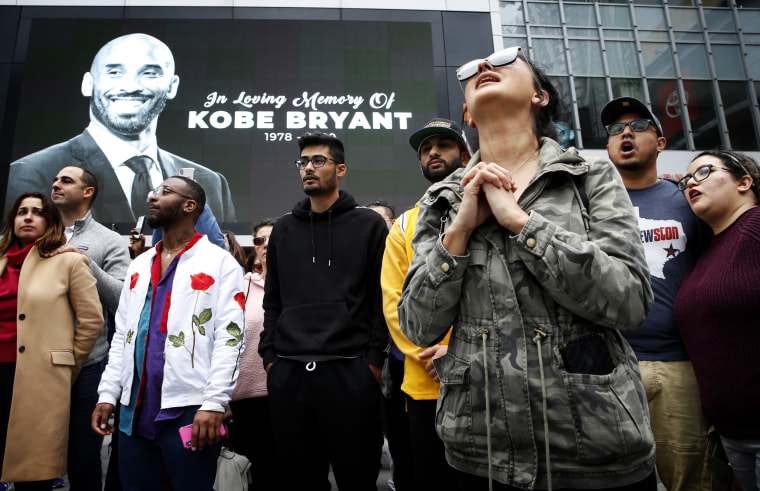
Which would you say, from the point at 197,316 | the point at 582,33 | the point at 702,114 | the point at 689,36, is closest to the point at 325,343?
the point at 197,316

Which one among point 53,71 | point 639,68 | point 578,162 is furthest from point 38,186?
point 639,68

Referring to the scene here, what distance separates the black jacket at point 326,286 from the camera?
2592 mm

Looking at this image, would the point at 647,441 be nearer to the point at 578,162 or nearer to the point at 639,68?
the point at 578,162

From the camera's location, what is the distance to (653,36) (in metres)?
16.7

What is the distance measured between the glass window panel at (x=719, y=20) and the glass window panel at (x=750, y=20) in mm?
336

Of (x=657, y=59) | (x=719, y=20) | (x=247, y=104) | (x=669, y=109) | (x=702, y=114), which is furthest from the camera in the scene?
(x=719, y=20)

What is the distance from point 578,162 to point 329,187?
1846 mm

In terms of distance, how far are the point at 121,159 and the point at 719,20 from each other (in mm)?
20912

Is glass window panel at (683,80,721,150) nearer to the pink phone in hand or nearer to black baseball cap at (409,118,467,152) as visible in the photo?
black baseball cap at (409,118,467,152)

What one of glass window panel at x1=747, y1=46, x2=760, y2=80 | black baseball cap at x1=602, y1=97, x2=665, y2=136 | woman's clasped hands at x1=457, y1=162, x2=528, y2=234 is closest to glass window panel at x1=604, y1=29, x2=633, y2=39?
glass window panel at x1=747, y1=46, x2=760, y2=80

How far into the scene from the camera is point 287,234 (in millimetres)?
2998

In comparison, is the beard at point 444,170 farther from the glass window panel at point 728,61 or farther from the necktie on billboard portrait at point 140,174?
the glass window panel at point 728,61

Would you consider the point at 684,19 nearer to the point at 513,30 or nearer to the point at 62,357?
the point at 513,30

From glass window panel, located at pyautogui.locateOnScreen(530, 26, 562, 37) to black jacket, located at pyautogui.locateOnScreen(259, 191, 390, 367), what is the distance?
1625cm
